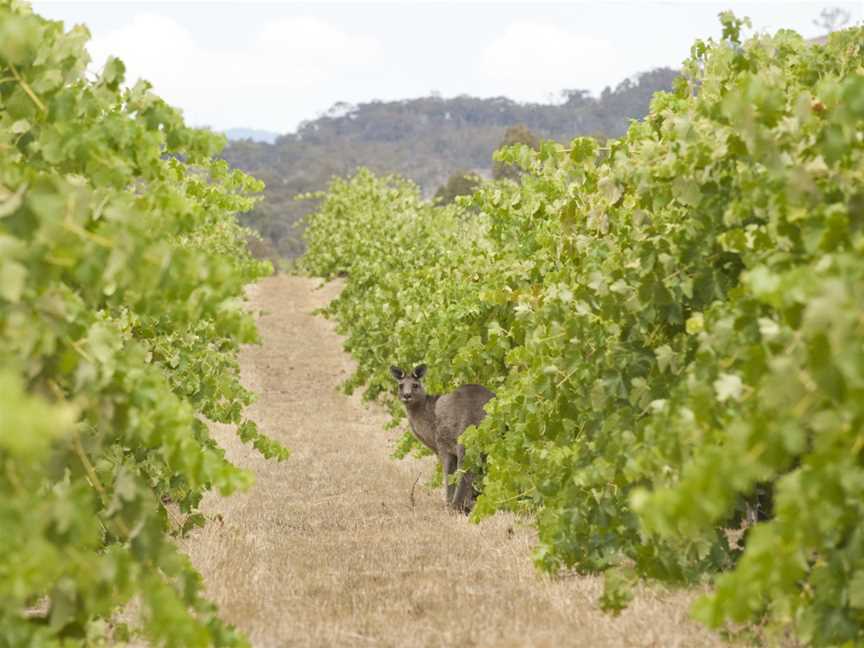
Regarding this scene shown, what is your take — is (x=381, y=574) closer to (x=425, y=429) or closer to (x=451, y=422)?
(x=451, y=422)

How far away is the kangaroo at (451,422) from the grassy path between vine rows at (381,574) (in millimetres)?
288

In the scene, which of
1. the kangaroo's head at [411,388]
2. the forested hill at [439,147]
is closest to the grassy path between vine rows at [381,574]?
the kangaroo's head at [411,388]

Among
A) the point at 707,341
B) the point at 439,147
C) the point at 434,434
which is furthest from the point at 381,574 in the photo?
the point at 439,147

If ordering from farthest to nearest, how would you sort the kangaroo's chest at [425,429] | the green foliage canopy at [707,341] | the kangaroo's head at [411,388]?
the kangaroo's head at [411,388] → the kangaroo's chest at [425,429] → the green foliage canopy at [707,341]

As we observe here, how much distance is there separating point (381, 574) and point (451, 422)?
3297 millimetres

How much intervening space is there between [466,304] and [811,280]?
933cm

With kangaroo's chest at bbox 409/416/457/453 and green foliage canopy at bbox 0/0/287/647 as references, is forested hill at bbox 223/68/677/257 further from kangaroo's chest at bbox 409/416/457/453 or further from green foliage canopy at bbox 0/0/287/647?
green foliage canopy at bbox 0/0/287/647

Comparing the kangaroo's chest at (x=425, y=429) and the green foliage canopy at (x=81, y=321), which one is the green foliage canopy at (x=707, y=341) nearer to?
the kangaroo's chest at (x=425, y=429)

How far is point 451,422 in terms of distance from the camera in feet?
39.7

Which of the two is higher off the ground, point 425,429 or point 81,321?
point 81,321

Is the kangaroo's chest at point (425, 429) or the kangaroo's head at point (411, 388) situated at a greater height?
the kangaroo's head at point (411, 388)

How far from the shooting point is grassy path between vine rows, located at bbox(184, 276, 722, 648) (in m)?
6.96

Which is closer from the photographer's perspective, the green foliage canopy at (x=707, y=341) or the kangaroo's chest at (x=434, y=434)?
the green foliage canopy at (x=707, y=341)

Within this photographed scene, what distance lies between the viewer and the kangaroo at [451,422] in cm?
1189
